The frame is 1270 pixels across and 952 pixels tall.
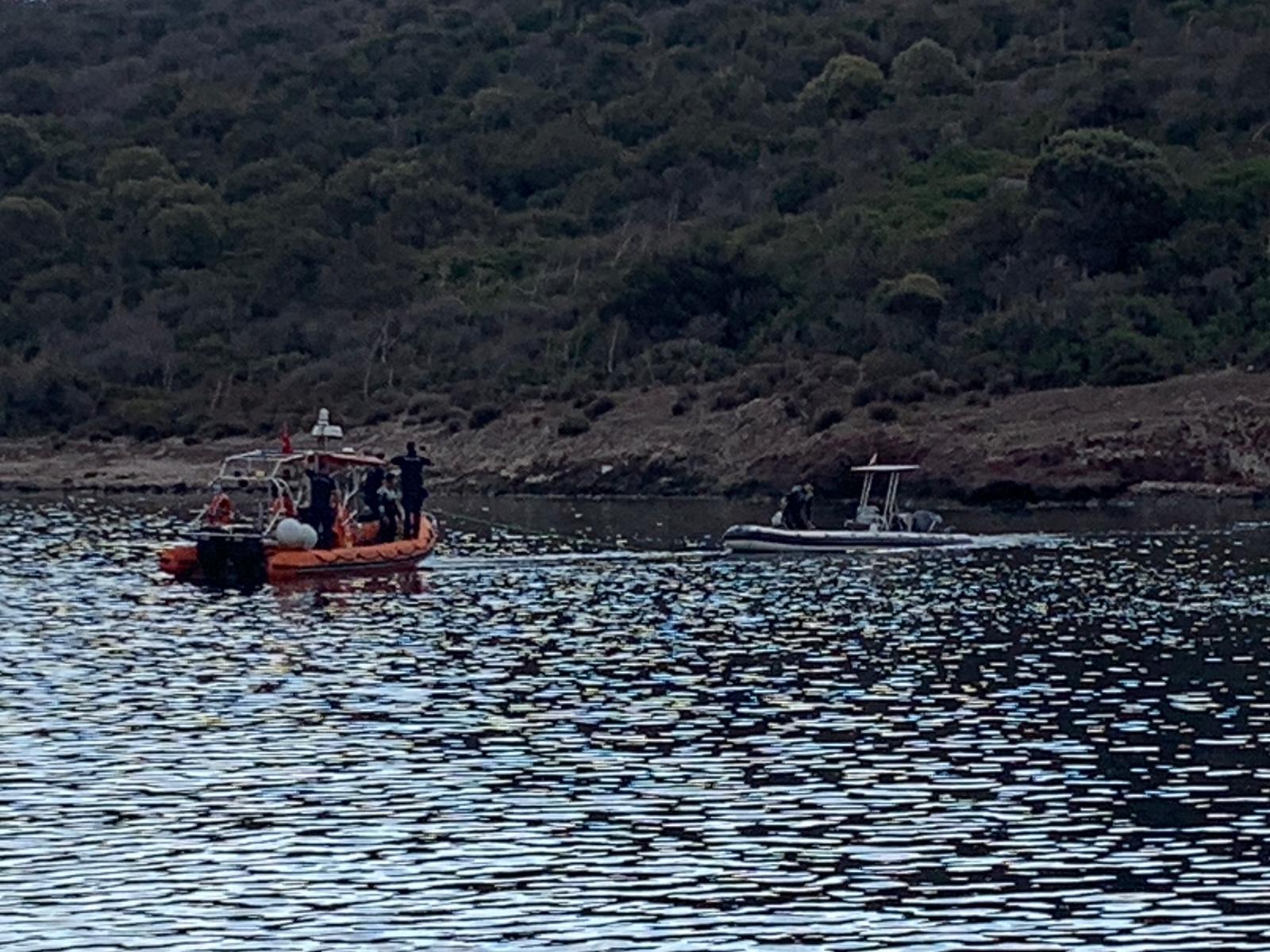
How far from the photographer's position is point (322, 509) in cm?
5338

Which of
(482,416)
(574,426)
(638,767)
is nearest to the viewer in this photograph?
(638,767)

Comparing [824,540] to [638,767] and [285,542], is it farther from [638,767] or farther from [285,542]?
[638,767]

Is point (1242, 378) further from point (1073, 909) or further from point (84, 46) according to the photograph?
point (84, 46)

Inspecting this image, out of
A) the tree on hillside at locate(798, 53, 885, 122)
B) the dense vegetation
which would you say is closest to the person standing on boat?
the dense vegetation

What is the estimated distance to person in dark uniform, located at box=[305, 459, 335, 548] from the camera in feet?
173

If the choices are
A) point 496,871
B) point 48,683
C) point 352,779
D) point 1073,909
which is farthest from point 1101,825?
point 48,683

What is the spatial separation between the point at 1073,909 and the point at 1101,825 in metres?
3.51

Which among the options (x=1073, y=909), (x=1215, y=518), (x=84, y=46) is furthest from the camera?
(x=84, y=46)

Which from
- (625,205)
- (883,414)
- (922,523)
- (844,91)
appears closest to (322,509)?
(922,523)

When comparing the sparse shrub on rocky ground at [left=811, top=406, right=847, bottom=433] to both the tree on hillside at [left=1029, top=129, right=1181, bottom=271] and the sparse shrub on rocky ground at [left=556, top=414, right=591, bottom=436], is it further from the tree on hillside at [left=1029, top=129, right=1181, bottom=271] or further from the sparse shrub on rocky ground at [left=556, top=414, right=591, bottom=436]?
the tree on hillside at [left=1029, top=129, right=1181, bottom=271]

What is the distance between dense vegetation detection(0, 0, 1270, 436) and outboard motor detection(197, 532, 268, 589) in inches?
1274

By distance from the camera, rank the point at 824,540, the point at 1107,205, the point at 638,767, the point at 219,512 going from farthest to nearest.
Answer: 1. the point at 1107,205
2. the point at 824,540
3. the point at 219,512
4. the point at 638,767

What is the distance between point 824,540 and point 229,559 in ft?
47.6

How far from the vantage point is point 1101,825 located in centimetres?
2606
